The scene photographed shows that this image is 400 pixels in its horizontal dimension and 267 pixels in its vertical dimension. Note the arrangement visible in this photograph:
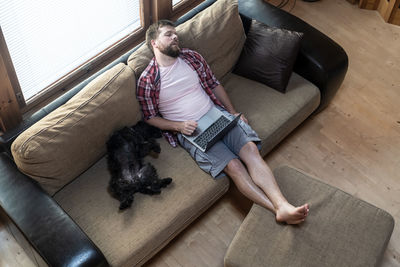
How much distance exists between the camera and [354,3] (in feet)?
14.0

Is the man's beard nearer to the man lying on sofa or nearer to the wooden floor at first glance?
the man lying on sofa

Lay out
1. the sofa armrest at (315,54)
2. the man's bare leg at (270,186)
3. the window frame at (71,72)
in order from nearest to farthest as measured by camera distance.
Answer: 1. the man's bare leg at (270,186)
2. the window frame at (71,72)
3. the sofa armrest at (315,54)

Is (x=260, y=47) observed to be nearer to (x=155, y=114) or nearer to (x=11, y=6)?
(x=155, y=114)

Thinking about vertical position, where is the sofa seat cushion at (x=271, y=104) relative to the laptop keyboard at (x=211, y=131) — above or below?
below

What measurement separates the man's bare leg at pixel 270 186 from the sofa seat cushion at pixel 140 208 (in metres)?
0.18

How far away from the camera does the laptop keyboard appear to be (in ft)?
8.87

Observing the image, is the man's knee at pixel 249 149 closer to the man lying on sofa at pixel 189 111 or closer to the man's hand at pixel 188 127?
the man lying on sofa at pixel 189 111

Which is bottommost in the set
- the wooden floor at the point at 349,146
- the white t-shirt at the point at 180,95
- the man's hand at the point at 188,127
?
the wooden floor at the point at 349,146

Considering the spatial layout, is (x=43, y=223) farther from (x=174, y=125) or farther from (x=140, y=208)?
(x=174, y=125)

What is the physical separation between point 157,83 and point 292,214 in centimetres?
110

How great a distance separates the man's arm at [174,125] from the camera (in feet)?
8.93

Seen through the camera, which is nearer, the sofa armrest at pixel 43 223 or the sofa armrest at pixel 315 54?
the sofa armrest at pixel 43 223

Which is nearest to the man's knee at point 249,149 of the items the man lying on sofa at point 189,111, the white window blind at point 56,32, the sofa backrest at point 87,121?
the man lying on sofa at point 189,111

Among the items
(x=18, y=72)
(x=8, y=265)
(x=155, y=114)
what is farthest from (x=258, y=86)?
(x=8, y=265)
